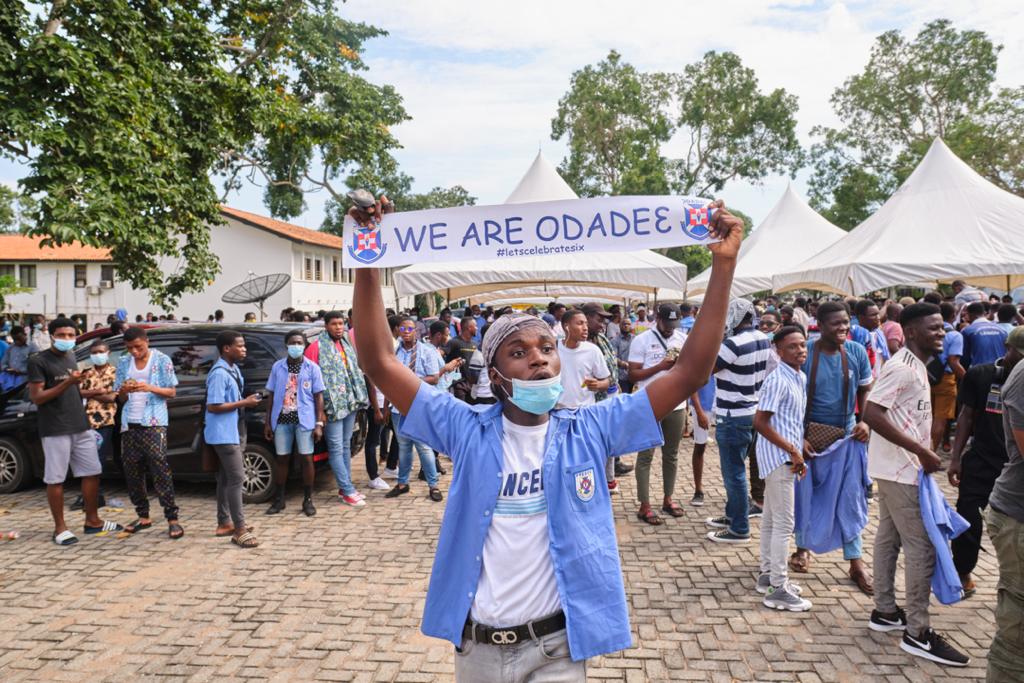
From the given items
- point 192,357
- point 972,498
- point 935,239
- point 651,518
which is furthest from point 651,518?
point 935,239

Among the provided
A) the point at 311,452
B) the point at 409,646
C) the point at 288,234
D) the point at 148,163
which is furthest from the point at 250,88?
the point at 288,234

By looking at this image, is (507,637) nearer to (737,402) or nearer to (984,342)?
(737,402)

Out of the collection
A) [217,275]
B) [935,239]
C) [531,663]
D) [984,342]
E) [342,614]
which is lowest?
[342,614]

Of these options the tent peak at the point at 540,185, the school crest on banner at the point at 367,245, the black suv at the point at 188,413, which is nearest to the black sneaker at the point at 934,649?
the school crest on banner at the point at 367,245

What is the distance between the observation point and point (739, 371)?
592 cm

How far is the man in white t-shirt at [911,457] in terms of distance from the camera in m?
3.90

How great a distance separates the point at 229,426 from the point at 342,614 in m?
2.21

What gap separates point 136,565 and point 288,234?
27983mm

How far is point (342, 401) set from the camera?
7.29m

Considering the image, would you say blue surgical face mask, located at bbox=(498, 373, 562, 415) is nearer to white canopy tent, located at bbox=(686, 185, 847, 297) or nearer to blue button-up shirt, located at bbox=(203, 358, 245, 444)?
blue button-up shirt, located at bbox=(203, 358, 245, 444)

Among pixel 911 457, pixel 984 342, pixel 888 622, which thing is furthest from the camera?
pixel 984 342

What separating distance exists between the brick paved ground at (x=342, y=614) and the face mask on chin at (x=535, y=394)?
7.91ft

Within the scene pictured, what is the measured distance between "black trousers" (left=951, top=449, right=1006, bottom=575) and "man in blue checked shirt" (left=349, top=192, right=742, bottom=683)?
362cm

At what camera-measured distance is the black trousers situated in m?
4.57
